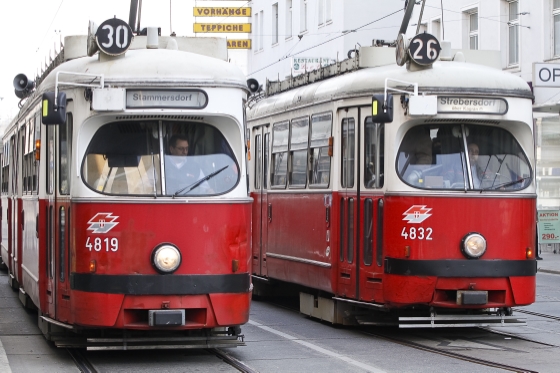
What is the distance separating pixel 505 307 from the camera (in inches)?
515

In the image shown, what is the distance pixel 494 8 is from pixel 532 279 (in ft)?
63.6

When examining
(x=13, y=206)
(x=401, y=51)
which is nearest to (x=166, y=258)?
(x=401, y=51)

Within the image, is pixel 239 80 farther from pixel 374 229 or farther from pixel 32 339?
pixel 32 339

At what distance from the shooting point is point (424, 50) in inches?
522

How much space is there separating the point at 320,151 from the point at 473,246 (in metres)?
2.95

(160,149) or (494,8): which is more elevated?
(494,8)

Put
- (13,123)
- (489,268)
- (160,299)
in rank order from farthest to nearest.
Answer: (13,123) < (489,268) < (160,299)

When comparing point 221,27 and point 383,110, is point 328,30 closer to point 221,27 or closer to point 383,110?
point 221,27

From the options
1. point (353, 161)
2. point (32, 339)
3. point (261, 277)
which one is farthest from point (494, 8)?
point (32, 339)

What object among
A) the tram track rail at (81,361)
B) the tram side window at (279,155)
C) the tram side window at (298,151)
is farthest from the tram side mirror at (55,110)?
the tram side window at (279,155)

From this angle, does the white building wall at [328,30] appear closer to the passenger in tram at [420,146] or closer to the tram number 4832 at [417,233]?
the passenger in tram at [420,146]

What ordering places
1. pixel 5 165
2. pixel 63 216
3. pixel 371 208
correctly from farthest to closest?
1. pixel 5 165
2. pixel 371 208
3. pixel 63 216

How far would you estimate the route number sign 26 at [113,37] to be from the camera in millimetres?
11156

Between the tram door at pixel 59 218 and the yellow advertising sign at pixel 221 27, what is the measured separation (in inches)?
1495
